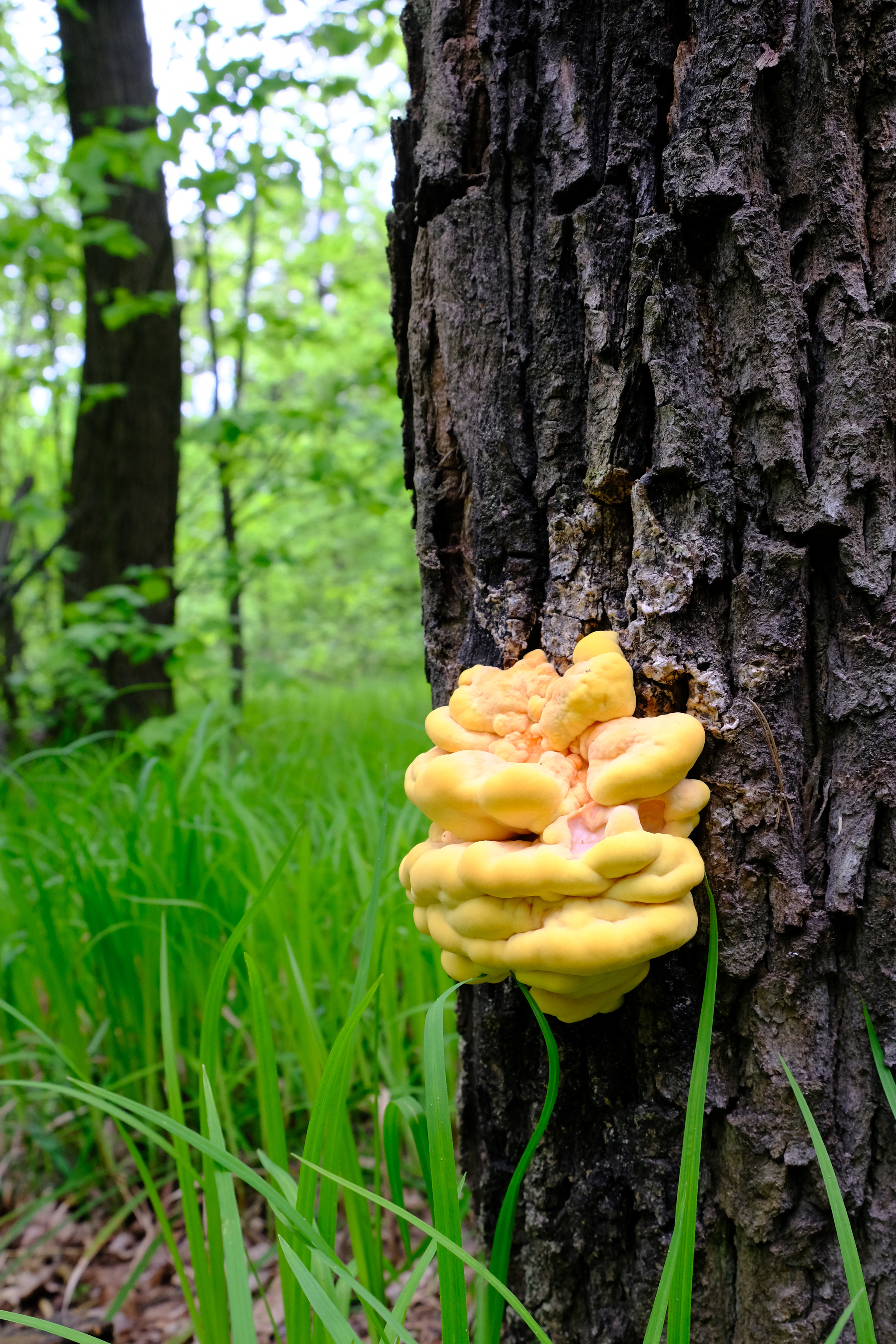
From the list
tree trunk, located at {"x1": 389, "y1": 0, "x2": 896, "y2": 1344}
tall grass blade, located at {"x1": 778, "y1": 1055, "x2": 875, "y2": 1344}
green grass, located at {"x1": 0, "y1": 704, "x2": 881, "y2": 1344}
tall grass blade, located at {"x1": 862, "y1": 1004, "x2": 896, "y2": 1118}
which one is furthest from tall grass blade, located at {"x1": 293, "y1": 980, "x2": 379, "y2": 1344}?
tall grass blade, located at {"x1": 862, "y1": 1004, "x2": 896, "y2": 1118}

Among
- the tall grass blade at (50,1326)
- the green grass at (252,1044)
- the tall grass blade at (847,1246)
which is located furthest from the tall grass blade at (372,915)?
the tall grass blade at (847,1246)

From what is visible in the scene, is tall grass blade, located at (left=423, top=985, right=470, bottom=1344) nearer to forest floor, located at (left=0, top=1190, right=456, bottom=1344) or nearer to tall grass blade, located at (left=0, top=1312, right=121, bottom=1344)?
tall grass blade, located at (left=0, top=1312, right=121, bottom=1344)

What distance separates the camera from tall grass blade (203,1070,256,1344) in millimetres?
746

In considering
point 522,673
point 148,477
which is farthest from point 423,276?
point 148,477

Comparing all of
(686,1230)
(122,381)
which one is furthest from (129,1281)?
(122,381)

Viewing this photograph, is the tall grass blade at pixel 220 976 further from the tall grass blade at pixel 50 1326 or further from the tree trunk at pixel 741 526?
the tree trunk at pixel 741 526

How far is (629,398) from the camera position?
896mm

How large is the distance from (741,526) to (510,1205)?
0.82m

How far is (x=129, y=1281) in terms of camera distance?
1.32 m

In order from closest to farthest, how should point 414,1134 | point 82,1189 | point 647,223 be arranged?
point 647,223, point 414,1134, point 82,1189

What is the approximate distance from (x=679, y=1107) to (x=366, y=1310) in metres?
0.41

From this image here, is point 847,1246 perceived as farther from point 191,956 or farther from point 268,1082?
point 191,956

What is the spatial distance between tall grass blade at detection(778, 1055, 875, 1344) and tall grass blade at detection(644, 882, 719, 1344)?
0.08 m

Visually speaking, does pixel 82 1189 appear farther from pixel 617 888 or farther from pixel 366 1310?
pixel 617 888
